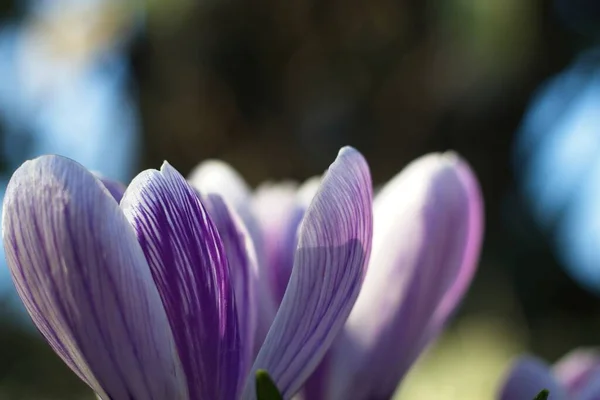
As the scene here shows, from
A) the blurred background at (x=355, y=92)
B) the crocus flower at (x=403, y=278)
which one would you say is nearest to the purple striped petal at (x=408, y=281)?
the crocus flower at (x=403, y=278)

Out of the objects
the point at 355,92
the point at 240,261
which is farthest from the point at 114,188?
the point at 355,92

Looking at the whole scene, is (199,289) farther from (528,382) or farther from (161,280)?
(528,382)

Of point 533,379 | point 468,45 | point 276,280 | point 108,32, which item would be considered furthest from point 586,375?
point 108,32

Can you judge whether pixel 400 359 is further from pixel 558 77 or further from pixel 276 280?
pixel 558 77

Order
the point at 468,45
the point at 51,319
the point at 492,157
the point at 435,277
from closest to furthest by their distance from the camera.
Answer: the point at 51,319 < the point at 435,277 < the point at 468,45 < the point at 492,157

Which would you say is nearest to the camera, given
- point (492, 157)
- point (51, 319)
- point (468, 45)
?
point (51, 319)

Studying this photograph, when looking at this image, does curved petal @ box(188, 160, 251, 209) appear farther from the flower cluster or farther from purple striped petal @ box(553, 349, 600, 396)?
purple striped petal @ box(553, 349, 600, 396)

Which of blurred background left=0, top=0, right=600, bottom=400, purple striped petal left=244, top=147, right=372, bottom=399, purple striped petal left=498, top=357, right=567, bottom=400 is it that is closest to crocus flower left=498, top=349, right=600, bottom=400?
purple striped petal left=498, top=357, right=567, bottom=400
